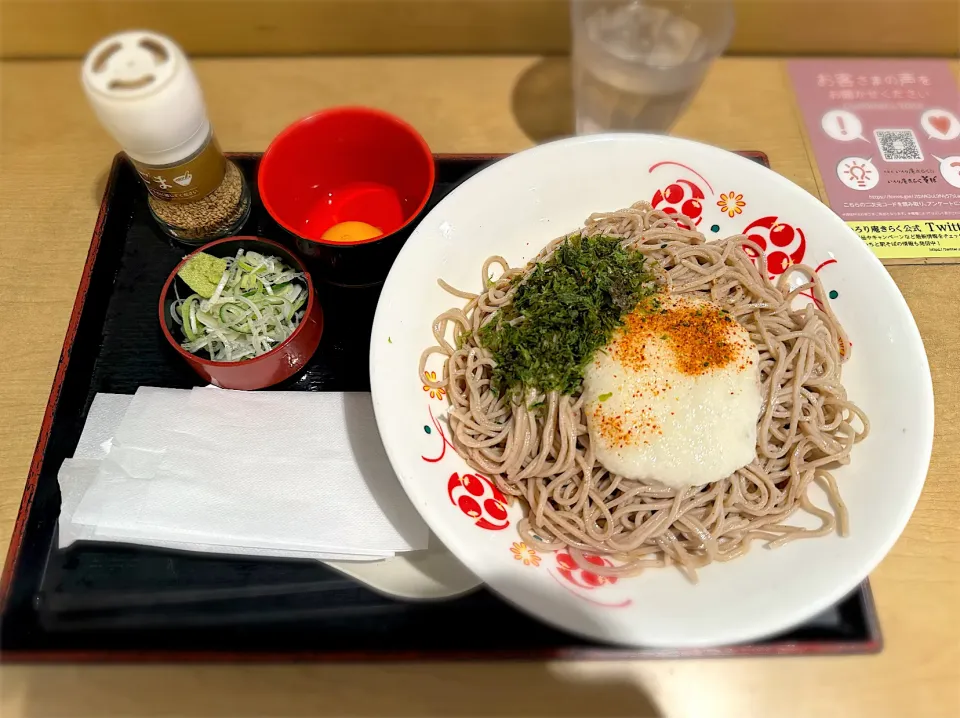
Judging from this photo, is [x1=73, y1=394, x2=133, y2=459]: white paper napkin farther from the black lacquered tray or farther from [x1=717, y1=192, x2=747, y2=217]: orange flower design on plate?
[x1=717, y1=192, x2=747, y2=217]: orange flower design on plate

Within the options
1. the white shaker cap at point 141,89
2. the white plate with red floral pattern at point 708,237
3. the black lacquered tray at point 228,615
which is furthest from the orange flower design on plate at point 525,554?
the white shaker cap at point 141,89

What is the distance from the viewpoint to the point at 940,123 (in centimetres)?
227

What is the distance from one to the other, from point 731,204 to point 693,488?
847 mm

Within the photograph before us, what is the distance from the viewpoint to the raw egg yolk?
1887 millimetres

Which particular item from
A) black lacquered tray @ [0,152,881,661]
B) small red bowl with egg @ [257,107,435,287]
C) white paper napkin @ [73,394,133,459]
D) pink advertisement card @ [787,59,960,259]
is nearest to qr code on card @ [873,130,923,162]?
pink advertisement card @ [787,59,960,259]

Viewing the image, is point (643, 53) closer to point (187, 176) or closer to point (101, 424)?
point (187, 176)

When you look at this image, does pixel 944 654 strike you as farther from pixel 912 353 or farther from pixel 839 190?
pixel 839 190

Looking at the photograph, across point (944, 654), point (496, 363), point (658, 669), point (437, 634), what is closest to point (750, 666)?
point (658, 669)

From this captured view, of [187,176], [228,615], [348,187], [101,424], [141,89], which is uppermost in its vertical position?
[141,89]

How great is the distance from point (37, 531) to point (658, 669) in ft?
5.42

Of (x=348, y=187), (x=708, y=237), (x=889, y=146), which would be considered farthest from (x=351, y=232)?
(x=889, y=146)

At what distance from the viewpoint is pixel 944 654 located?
1.49 meters

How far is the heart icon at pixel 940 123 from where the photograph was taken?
2.25 m

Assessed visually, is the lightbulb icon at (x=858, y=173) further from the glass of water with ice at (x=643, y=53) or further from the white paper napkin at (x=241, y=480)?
the white paper napkin at (x=241, y=480)
